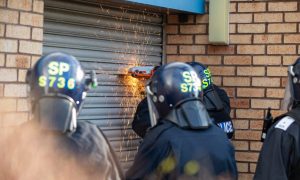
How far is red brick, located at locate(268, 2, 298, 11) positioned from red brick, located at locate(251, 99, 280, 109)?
2.95ft

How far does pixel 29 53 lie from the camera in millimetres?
5336

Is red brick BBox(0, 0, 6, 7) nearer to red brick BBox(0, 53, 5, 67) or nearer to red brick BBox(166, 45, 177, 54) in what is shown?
red brick BBox(0, 53, 5, 67)

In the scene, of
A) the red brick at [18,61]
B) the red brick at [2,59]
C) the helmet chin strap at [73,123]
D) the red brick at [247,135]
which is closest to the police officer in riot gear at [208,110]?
the red brick at [247,135]

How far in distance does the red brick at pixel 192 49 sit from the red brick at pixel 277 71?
0.71 metres

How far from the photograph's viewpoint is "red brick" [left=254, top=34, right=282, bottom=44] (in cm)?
686


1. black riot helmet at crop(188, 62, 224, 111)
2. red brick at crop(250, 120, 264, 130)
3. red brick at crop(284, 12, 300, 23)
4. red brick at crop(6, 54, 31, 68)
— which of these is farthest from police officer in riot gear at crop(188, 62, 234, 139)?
red brick at crop(6, 54, 31, 68)

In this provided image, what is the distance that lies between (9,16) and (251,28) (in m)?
2.71

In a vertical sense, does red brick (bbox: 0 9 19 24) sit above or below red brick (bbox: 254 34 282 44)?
below

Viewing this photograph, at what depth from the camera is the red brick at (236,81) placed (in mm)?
6978

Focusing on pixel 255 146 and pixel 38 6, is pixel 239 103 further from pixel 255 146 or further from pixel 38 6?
pixel 38 6

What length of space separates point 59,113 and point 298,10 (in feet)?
13.1

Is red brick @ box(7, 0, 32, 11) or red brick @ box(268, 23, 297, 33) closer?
red brick @ box(7, 0, 32, 11)

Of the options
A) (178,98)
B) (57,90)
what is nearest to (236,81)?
(178,98)

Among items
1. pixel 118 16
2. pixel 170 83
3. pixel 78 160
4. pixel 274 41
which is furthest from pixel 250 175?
pixel 78 160
